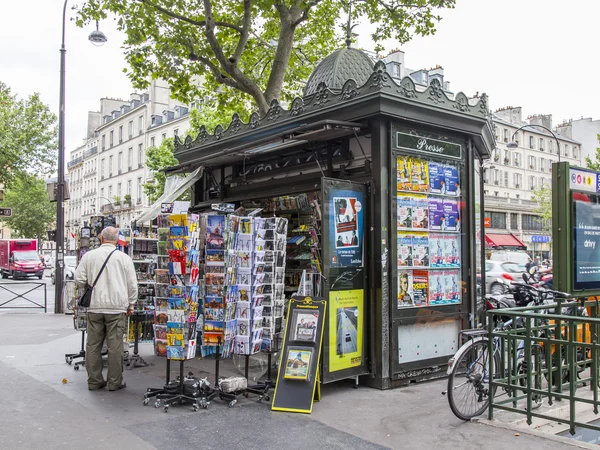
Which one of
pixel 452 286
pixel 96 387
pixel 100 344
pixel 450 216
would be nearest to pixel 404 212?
pixel 450 216

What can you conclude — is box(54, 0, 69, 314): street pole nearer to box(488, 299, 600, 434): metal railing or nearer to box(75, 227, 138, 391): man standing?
box(75, 227, 138, 391): man standing

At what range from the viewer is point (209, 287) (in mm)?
6566

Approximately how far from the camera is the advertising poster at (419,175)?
722 cm

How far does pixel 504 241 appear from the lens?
51156mm

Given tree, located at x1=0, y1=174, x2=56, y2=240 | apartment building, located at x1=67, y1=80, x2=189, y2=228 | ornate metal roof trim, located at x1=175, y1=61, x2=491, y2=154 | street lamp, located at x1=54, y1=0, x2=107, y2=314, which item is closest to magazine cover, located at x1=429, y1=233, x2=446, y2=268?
ornate metal roof trim, located at x1=175, y1=61, x2=491, y2=154

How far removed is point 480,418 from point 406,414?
720 millimetres

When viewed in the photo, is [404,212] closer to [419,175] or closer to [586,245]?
[419,175]

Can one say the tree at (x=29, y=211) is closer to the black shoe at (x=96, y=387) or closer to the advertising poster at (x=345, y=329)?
the black shoe at (x=96, y=387)

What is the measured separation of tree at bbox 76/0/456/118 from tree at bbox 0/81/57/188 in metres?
20.2

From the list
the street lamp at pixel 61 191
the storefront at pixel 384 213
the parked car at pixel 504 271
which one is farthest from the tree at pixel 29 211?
the storefront at pixel 384 213

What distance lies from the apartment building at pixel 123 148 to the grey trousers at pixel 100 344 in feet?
145

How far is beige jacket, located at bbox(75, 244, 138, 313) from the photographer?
22.0 ft

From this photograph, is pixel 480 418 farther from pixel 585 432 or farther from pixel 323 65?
pixel 323 65

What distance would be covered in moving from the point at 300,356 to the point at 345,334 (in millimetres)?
730
